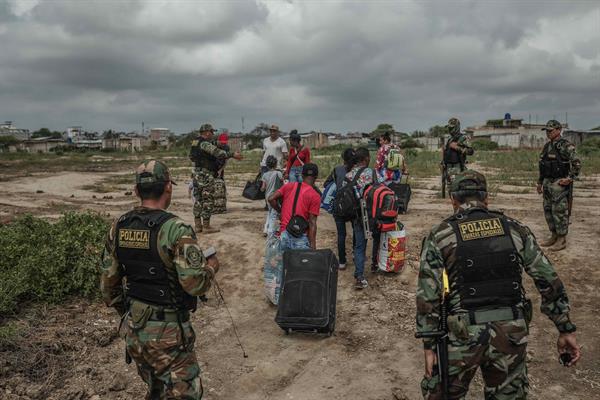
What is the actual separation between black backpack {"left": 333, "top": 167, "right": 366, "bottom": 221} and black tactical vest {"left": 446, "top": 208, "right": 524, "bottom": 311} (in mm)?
3364

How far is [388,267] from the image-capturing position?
680 cm

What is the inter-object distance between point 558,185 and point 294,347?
4.57 meters

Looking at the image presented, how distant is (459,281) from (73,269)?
5.29 meters

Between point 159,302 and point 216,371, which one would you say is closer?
point 159,302

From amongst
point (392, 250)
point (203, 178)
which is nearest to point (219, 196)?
point (203, 178)

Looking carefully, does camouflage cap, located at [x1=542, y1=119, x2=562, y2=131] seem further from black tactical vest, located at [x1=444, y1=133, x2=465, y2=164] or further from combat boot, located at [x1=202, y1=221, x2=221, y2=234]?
combat boot, located at [x1=202, y1=221, x2=221, y2=234]

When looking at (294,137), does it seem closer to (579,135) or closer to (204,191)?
(204,191)

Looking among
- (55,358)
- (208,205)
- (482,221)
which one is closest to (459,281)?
(482,221)

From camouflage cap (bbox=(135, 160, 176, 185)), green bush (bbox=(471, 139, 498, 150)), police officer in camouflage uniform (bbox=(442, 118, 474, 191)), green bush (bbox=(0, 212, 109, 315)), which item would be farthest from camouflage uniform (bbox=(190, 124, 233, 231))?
green bush (bbox=(471, 139, 498, 150))

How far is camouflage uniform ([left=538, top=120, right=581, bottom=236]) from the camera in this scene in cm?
702

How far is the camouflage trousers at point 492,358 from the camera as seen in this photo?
2887mm

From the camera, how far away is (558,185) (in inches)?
284

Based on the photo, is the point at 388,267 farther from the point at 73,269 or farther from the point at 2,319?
the point at 2,319

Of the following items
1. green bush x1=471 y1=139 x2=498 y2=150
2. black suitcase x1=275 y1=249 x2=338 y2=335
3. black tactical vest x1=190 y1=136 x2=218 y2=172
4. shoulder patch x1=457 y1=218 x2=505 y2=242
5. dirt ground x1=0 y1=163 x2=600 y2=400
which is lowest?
dirt ground x1=0 y1=163 x2=600 y2=400
